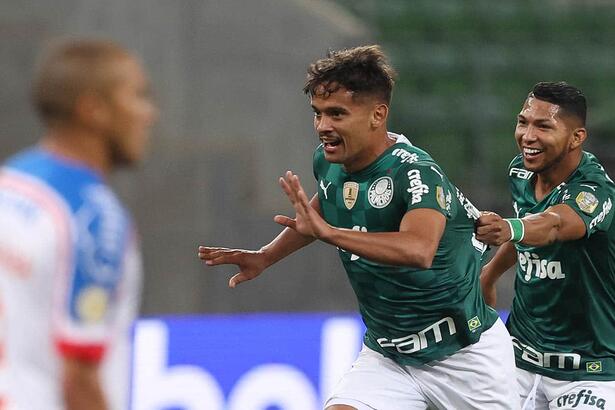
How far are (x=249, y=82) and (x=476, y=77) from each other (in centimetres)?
322

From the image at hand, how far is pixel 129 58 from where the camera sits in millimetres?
2836

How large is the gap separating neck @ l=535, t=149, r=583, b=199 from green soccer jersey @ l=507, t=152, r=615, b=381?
0.03 metres

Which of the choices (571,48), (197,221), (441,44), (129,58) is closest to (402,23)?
(441,44)

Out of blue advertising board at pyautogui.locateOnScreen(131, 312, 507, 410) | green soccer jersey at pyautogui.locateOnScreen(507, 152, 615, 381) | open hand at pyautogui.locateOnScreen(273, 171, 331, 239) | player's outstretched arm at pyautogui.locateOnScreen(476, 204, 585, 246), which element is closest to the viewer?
open hand at pyautogui.locateOnScreen(273, 171, 331, 239)

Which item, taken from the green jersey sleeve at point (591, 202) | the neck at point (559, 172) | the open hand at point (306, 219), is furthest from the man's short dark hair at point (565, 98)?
the open hand at point (306, 219)

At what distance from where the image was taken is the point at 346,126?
4840 millimetres

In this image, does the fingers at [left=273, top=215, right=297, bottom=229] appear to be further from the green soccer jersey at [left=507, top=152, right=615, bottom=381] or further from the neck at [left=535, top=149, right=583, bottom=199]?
the neck at [left=535, top=149, right=583, bottom=199]

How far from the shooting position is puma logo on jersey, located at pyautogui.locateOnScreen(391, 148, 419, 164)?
481 cm

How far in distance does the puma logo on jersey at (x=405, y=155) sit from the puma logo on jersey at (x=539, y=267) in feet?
2.49

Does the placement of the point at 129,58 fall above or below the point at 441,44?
below

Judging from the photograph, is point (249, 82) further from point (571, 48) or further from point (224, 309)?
point (571, 48)

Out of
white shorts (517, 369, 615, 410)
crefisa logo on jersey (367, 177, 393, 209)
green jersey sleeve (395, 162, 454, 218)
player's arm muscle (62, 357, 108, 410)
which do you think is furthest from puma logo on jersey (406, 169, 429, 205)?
player's arm muscle (62, 357, 108, 410)

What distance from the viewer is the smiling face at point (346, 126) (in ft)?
15.9

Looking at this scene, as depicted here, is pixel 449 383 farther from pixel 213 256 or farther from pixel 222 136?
pixel 222 136
